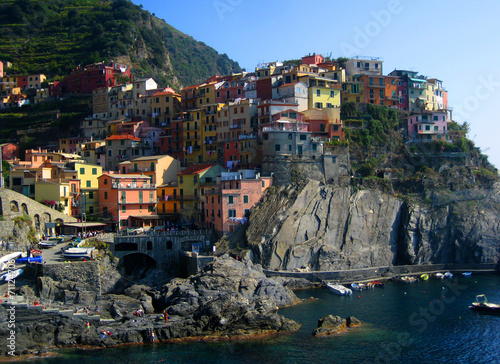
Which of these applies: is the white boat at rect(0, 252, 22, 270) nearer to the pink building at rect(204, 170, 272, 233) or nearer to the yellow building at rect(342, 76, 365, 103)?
the pink building at rect(204, 170, 272, 233)

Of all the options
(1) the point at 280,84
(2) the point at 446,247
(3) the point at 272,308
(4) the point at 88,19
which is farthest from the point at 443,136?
(4) the point at 88,19

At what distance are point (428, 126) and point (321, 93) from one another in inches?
705

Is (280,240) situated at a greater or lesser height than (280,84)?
lesser

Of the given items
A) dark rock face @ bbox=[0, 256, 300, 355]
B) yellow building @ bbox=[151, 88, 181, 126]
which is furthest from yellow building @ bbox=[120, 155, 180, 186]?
dark rock face @ bbox=[0, 256, 300, 355]

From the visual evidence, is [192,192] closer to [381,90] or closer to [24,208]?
[24,208]

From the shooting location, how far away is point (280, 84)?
88.4 m

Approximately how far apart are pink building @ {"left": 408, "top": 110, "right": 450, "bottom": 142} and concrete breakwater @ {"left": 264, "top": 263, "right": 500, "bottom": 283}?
2189 cm

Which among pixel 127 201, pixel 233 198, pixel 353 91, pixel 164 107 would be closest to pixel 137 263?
pixel 127 201

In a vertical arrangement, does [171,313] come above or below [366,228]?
below

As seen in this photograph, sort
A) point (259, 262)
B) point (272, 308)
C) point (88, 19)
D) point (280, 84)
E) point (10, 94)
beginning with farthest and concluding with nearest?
point (88, 19), point (10, 94), point (280, 84), point (259, 262), point (272, 308)

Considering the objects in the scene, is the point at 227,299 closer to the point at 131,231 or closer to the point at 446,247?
the point at 131,231

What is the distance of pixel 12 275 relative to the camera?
178 feet

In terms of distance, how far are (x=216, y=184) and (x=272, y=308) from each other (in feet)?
84.1

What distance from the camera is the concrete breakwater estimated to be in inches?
2670
